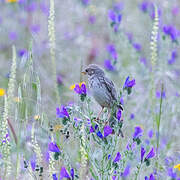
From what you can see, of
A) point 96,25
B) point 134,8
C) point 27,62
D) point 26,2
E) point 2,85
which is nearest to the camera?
point 27,62

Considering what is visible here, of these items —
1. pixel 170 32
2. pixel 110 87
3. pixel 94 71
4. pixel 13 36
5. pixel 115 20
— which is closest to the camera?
pixel 110 87

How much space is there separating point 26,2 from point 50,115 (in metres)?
4.02

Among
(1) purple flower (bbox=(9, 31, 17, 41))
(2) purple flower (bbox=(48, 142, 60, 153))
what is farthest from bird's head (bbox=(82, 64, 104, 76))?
(1) purple flower (bbox=(9, 31, 17, 41))

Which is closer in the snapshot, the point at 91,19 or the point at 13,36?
the point at 91,19

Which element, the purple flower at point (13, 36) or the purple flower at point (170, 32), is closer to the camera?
the purple flower at point (170, 32)

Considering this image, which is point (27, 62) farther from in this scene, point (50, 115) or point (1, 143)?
point (50, 115)

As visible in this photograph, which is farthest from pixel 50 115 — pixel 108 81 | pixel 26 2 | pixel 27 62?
pixel 26 2

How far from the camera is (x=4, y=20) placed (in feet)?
27.8

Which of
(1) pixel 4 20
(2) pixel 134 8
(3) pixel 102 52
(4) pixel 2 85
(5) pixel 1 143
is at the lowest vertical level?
(5) pixel 1 143

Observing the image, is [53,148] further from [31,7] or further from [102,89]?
[31,7]

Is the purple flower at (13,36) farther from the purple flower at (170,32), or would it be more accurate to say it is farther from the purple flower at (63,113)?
the purple flower at (63,113)

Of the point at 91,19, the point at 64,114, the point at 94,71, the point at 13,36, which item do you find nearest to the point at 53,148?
the point at 64,114

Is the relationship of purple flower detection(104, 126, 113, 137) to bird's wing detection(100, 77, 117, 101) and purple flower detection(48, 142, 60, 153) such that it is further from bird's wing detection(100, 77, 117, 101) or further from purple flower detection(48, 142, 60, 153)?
bird's wing detection(100, 77, 117, 101)

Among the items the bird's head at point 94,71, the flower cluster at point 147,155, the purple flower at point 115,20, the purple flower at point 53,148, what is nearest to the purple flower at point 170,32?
the purple flower at point 115,20
